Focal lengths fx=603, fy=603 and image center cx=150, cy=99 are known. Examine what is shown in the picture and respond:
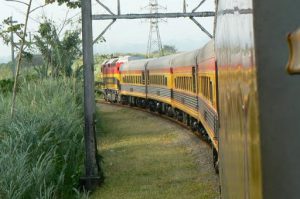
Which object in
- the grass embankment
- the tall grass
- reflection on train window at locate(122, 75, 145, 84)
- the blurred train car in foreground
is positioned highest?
the blurred train car in foreground

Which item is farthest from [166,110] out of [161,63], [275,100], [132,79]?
[275,100]

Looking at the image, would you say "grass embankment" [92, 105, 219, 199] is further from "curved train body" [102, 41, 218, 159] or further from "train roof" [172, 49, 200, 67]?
"train roof" [172, 49, 200, 67]

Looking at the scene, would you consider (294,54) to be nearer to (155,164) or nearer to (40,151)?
(40,151)

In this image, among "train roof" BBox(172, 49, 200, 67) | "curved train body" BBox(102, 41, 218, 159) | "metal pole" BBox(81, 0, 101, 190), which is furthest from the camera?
"train roof" BBox(172, 49, 200, 67)

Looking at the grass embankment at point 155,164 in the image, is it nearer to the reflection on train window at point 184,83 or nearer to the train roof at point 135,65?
the reflection on train window at point 184,83

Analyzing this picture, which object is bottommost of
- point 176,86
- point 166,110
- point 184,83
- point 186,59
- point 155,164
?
point 155,164

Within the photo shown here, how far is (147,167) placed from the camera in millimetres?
11688

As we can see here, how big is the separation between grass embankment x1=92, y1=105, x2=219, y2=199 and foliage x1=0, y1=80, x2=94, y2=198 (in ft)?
2.78

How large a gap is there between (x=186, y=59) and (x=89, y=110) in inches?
338

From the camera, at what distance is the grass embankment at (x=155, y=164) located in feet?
30.9

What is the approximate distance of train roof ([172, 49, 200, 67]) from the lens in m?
15.9

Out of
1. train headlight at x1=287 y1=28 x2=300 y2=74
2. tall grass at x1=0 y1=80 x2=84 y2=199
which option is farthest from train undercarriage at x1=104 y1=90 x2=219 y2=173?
train headlight at x1=287 y1=28 x2=300 y2=74

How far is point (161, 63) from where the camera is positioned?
79.7 feet

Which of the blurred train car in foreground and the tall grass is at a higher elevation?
the blurred train car in foreground
